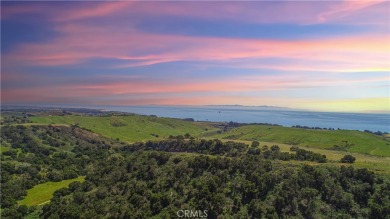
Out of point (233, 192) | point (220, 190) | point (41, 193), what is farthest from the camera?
point (41, 193)

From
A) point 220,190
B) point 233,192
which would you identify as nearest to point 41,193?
point 220,190

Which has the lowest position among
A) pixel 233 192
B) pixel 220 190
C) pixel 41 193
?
pixel 41 193

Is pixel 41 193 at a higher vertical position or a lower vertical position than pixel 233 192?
lower

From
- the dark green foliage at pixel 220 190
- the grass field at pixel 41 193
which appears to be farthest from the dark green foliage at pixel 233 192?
the grass field at pixel 41 193

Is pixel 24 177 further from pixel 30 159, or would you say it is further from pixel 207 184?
pixel 207 184

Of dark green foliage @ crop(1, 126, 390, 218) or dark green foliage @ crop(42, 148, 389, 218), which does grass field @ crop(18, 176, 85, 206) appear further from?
dark green foliage @ crop(42, 148, 389, 218)

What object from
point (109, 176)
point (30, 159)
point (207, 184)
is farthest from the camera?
point (30, 159)

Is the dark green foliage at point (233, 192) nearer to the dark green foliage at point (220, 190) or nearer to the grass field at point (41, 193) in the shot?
the dark green foliage at point (220, 190)

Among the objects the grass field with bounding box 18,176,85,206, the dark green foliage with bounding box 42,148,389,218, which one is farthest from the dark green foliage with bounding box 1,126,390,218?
the grass field with bounding box 18,176,85,206

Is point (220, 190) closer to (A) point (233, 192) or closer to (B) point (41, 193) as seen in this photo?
(A) point (233, 192)

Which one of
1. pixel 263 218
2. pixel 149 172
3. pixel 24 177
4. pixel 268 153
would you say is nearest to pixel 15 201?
pixel 24 177
